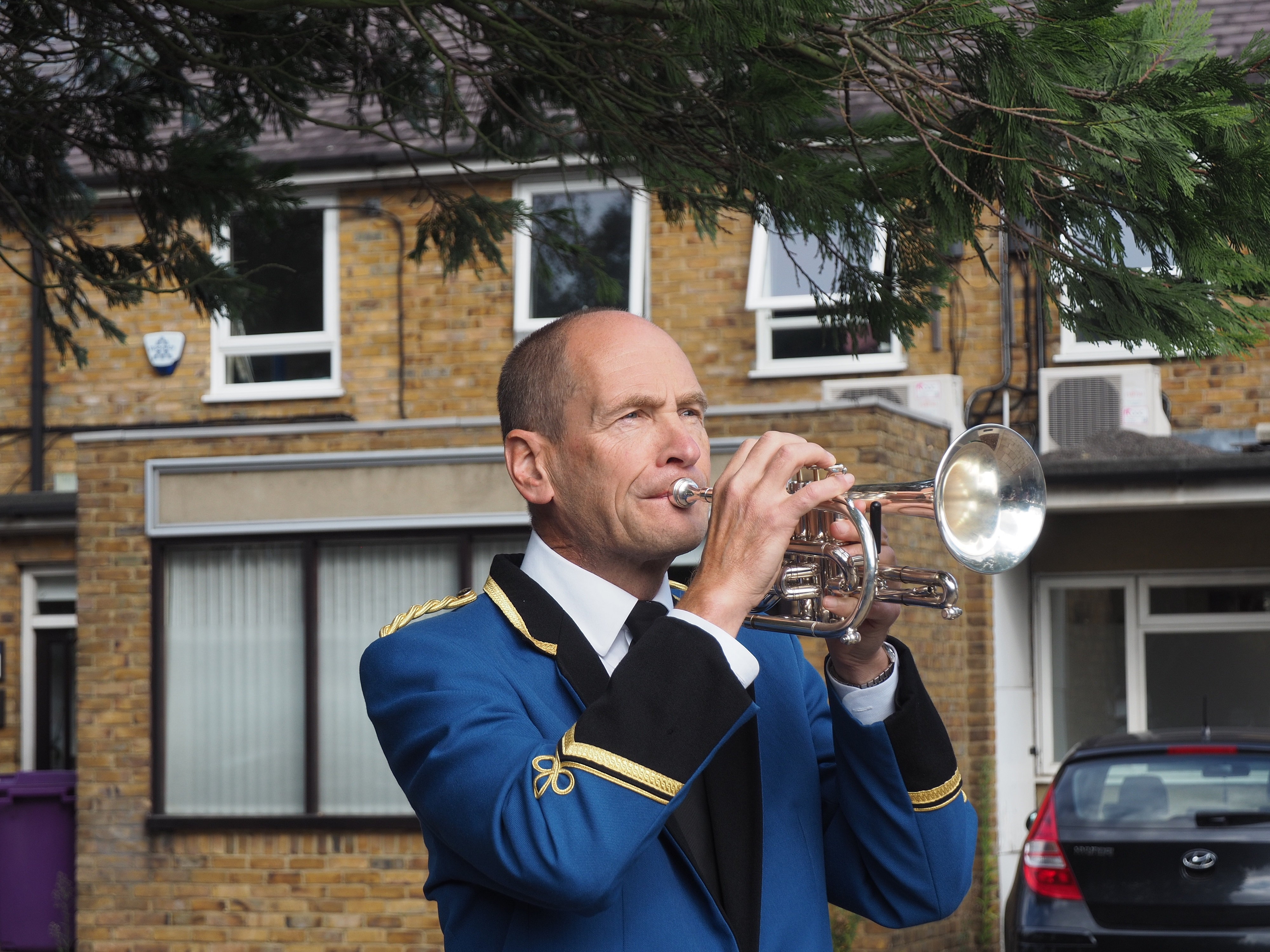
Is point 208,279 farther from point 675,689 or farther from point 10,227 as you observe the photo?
point 675,689

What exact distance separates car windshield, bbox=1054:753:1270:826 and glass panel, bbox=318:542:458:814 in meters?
3.93

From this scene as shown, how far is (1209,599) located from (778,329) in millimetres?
3799

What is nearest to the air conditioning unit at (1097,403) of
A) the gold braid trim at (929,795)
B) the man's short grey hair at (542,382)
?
the gold braid trim at (929,795)

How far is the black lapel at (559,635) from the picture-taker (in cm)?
216

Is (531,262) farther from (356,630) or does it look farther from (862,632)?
(862,632)

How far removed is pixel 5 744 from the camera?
12.2 m

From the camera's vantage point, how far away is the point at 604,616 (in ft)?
7.36

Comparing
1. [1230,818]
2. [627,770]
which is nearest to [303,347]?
[1230,818]

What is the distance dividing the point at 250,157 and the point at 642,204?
21.2 feet

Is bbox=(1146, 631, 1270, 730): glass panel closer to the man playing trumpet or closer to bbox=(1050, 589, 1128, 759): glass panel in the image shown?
bbox=(1050, 589, 1128, 759): glass panel

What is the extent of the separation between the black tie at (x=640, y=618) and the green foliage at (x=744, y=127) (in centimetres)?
133

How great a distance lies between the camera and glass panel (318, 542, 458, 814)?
9391 mm

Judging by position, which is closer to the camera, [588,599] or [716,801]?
[716,801]

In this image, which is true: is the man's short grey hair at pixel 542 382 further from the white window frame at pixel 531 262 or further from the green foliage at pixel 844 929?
the white window frame at pixel 531 262
